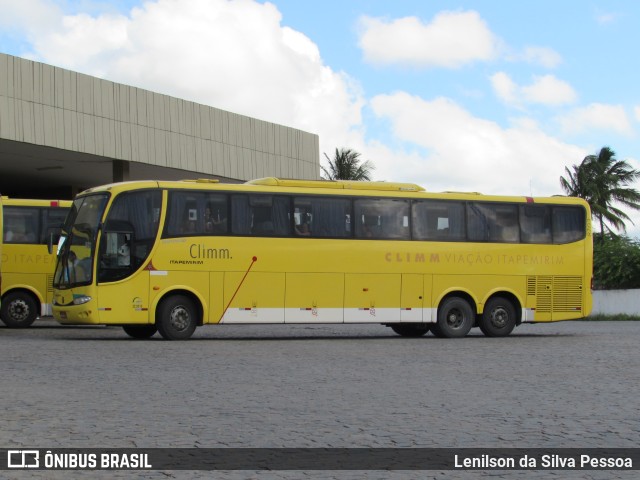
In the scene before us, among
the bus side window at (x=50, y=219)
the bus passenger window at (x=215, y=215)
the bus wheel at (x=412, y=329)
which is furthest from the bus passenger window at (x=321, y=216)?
the bus side window at (x=50, y=219)

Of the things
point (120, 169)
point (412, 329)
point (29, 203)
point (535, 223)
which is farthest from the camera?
point (120, 169)

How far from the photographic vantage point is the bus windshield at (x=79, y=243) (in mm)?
21672

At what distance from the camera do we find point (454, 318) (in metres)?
24.5

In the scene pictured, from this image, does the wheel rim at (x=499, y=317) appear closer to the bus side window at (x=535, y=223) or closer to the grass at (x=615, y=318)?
the bus side window at (x=535, y=223)

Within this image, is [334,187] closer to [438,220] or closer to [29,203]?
[438,220]

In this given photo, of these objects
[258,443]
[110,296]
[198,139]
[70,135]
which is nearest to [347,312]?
[110,296]

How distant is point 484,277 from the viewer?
80.8ft

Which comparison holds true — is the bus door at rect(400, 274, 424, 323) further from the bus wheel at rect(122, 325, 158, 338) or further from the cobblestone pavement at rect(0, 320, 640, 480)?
the bus wheel at rect(122, 325, 158, 338)

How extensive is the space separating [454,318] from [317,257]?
3450 millimetres

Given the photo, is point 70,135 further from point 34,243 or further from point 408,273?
point 408,273

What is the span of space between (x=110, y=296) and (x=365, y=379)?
890 centimetres

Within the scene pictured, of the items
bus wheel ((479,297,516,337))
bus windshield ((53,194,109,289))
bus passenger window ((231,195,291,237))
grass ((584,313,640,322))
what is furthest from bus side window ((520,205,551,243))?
grass ((584,313,640,322))

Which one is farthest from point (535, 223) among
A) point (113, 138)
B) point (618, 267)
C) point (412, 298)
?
point (618, 267)

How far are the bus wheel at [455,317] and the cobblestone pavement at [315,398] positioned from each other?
369 cm
